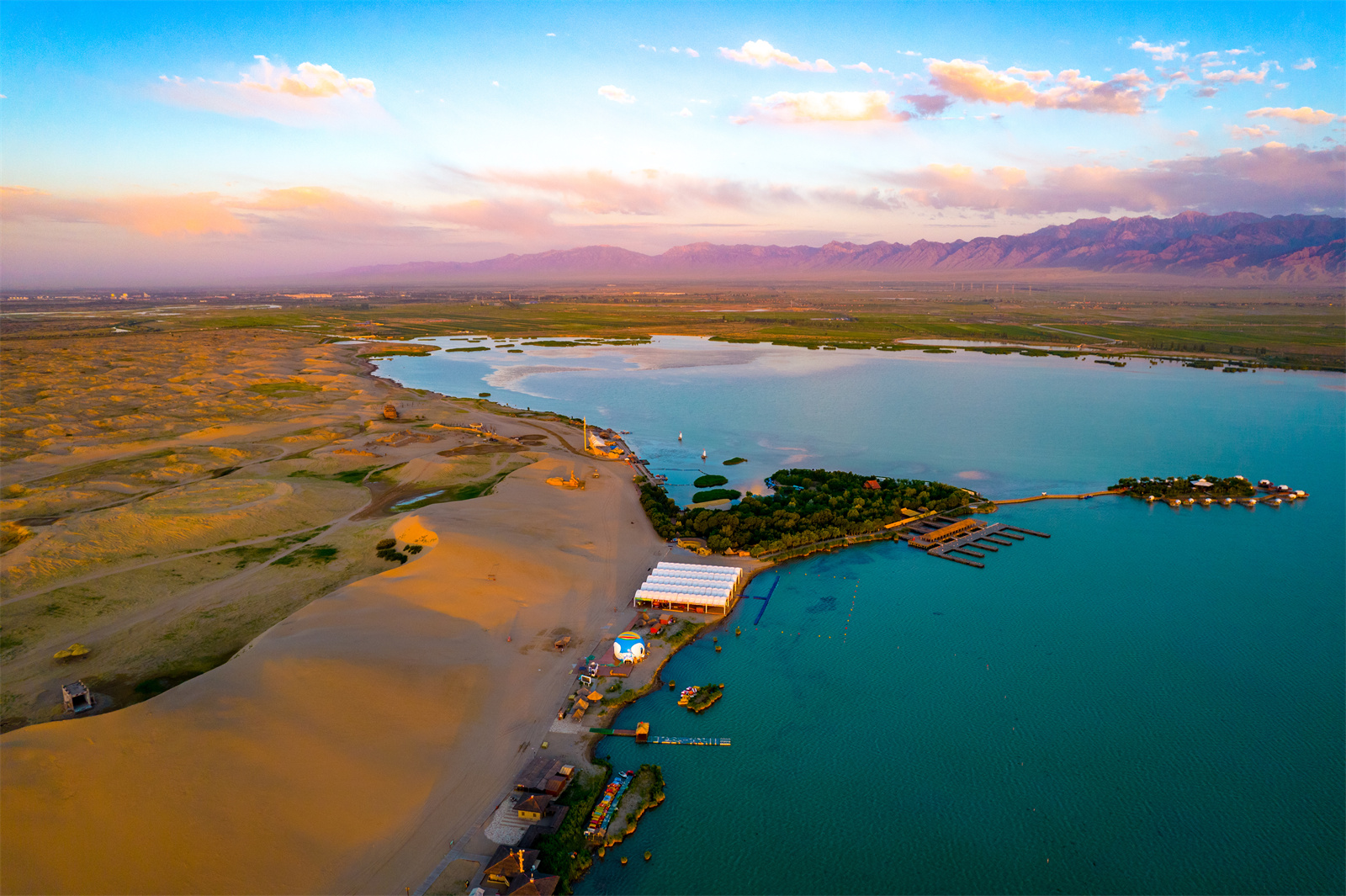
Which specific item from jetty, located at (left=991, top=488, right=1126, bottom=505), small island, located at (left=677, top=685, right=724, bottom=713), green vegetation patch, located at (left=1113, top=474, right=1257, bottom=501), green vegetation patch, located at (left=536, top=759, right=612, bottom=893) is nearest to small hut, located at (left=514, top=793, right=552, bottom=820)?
green vegetation patch, located at (left=536, top=759, right=612, bottom=893)

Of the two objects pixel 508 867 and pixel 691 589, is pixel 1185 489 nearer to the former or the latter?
pixel 691 589

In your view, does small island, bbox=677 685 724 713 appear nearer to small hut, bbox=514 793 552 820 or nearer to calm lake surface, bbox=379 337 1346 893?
calm lake surface, bbox=379 337 1346 893

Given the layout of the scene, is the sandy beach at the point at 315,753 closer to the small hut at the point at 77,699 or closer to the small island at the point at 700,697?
the small island at the point at 700,697

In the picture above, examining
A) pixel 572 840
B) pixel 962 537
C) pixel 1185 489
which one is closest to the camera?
pixel 572 840

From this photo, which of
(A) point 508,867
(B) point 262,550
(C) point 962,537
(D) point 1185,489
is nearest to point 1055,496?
(D) point 1185,489

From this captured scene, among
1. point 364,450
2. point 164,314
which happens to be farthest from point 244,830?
point 164,314

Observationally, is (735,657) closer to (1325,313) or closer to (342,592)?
(342,592)

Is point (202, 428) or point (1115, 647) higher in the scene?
point (202, 428)
